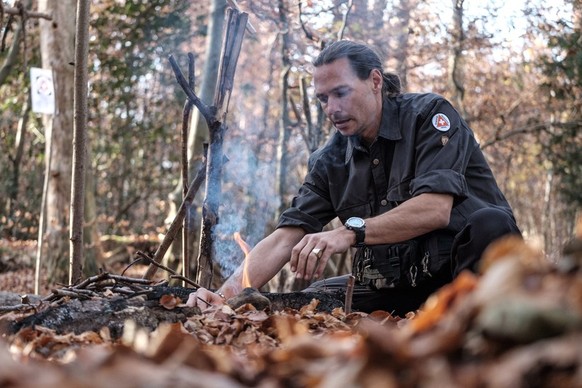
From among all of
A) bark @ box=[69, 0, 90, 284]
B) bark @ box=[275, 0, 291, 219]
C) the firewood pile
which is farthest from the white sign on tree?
the firewood pile

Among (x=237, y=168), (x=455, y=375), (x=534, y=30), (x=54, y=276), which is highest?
(x=534, y=30)

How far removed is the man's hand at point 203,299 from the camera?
11.5ft

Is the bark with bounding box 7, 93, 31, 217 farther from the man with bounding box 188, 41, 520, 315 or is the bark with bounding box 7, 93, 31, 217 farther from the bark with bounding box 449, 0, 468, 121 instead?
the man with bounding box 188, 41, 520, 315

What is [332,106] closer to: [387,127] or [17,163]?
[387,127]

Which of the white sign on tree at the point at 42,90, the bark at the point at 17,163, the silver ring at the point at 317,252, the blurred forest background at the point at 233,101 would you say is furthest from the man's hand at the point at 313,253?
the bark at the point at 17,163

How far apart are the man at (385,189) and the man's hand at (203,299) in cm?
38

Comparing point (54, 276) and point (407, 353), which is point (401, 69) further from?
point (407, 353)

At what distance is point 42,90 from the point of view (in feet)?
28.3

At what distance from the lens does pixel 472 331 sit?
46.5 inches

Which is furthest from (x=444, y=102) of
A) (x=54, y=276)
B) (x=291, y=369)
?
(x=54, y=276)

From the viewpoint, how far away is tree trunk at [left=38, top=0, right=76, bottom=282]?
10000 mm

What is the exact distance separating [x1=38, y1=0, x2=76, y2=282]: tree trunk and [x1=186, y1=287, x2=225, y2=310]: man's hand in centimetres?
691

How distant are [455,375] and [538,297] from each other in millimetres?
164

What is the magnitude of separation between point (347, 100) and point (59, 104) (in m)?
6.26
